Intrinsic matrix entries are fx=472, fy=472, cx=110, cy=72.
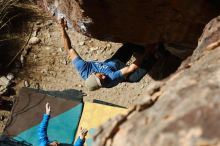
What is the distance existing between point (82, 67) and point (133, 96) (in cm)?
205

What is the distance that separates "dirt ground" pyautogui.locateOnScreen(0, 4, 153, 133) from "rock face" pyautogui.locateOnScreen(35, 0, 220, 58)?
215 centimetres

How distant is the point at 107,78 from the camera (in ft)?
13.4

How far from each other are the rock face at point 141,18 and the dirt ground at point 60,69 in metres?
2.15

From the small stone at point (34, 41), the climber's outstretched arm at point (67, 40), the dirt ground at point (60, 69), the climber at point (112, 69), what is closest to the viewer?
the climber's outstretched arm at point (67, 40)

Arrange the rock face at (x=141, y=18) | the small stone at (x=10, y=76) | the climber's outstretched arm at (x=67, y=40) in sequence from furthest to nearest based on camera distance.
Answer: the small stone at (x=10, y=76) → the climber's outstretched arm at (x=67, y=40) → the rock face at (x=141, y=18)

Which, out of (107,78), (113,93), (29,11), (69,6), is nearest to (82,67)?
(107,78)

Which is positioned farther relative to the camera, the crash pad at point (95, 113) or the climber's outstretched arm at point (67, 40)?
the crash pad at point (95, 113)

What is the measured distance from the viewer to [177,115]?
150cm

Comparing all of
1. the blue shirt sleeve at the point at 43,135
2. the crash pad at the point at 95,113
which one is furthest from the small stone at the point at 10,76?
the blue shirt sleeve at the point at 43,135

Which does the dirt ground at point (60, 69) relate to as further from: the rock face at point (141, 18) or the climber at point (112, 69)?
the rock face at point (141, 18)

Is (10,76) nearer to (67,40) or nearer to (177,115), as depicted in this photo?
(67,40)

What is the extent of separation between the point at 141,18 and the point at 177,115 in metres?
2.16

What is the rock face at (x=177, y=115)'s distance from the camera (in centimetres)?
142

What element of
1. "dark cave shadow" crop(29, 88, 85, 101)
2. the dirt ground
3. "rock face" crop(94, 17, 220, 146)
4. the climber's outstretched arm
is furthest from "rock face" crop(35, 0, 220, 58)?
the dirt ground
